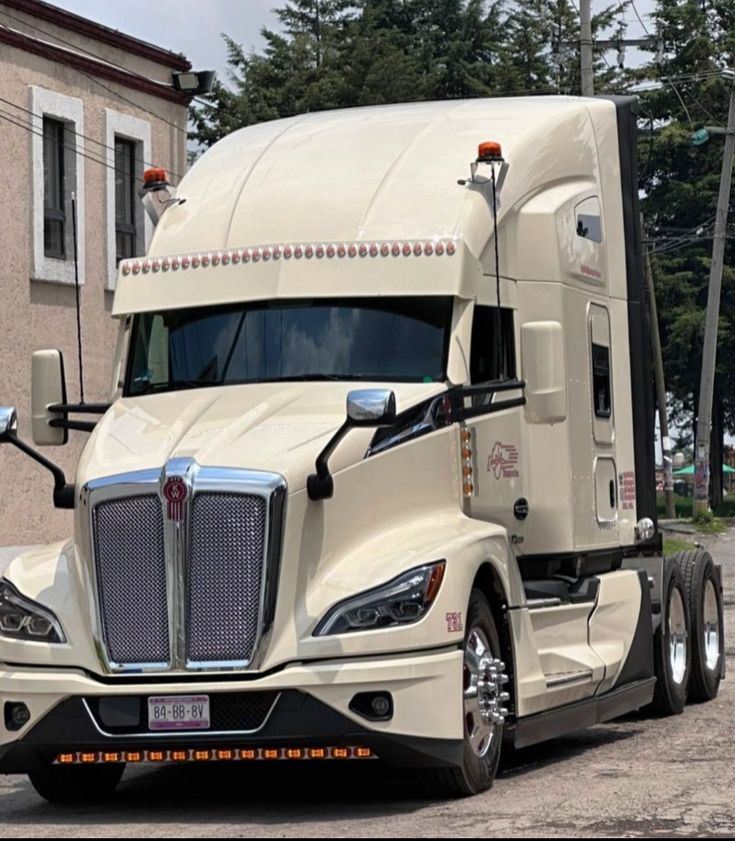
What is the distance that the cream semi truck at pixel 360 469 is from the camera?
10.1 m

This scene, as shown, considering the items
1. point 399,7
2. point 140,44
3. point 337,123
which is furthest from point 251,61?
point 337,123

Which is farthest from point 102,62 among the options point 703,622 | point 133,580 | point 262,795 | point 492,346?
point 133,580

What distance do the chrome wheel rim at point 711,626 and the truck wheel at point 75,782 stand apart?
5734mm

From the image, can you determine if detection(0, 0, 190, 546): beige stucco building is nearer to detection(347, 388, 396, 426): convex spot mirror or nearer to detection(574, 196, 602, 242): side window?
detection(574, 196, 602, 242): side window

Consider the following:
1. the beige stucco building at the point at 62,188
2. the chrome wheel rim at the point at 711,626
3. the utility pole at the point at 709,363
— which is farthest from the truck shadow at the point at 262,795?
the utility pole at the point at 709,363

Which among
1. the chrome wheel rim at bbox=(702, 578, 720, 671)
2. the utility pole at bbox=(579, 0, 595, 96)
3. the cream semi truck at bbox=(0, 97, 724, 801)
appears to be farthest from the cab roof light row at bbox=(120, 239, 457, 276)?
the utility pole at bbox=(579, 0, 595, 96)

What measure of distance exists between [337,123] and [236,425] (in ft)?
9.48

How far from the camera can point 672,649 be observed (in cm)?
1505

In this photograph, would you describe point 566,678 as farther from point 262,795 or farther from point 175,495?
point 175,495

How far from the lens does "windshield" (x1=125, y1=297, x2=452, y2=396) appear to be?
11.3m

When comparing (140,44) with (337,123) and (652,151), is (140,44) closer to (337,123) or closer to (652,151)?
(337,123)

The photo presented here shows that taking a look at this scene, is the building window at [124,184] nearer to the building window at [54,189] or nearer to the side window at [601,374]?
the building window at [54,189]

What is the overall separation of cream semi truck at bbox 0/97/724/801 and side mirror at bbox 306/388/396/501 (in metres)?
0.02

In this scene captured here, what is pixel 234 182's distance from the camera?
1235 centimetres
